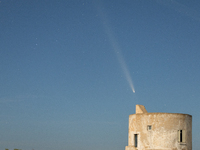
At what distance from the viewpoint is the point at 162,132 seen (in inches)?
1162

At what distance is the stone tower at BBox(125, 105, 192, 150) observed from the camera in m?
29.4

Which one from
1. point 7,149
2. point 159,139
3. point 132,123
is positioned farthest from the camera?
point 132,123

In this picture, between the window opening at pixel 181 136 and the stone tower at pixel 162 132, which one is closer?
the stone tower at pixel 162 132

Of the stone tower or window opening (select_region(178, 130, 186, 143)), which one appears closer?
the stone tower

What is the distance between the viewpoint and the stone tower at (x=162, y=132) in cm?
2944

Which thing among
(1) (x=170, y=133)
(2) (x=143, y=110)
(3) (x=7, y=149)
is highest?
(2) (x=143, y=110)

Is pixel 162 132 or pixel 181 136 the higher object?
pixel 162 132

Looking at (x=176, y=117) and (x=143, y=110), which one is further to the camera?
(x=143, y=110)

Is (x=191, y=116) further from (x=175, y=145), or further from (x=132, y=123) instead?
(x=132, y=123)

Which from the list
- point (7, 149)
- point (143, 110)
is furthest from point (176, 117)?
point (7, 149)

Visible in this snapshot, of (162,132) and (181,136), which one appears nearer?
(162,132)

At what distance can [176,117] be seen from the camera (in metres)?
29.8

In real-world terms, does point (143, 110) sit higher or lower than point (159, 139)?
higher

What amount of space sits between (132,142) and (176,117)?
4.50 metres
